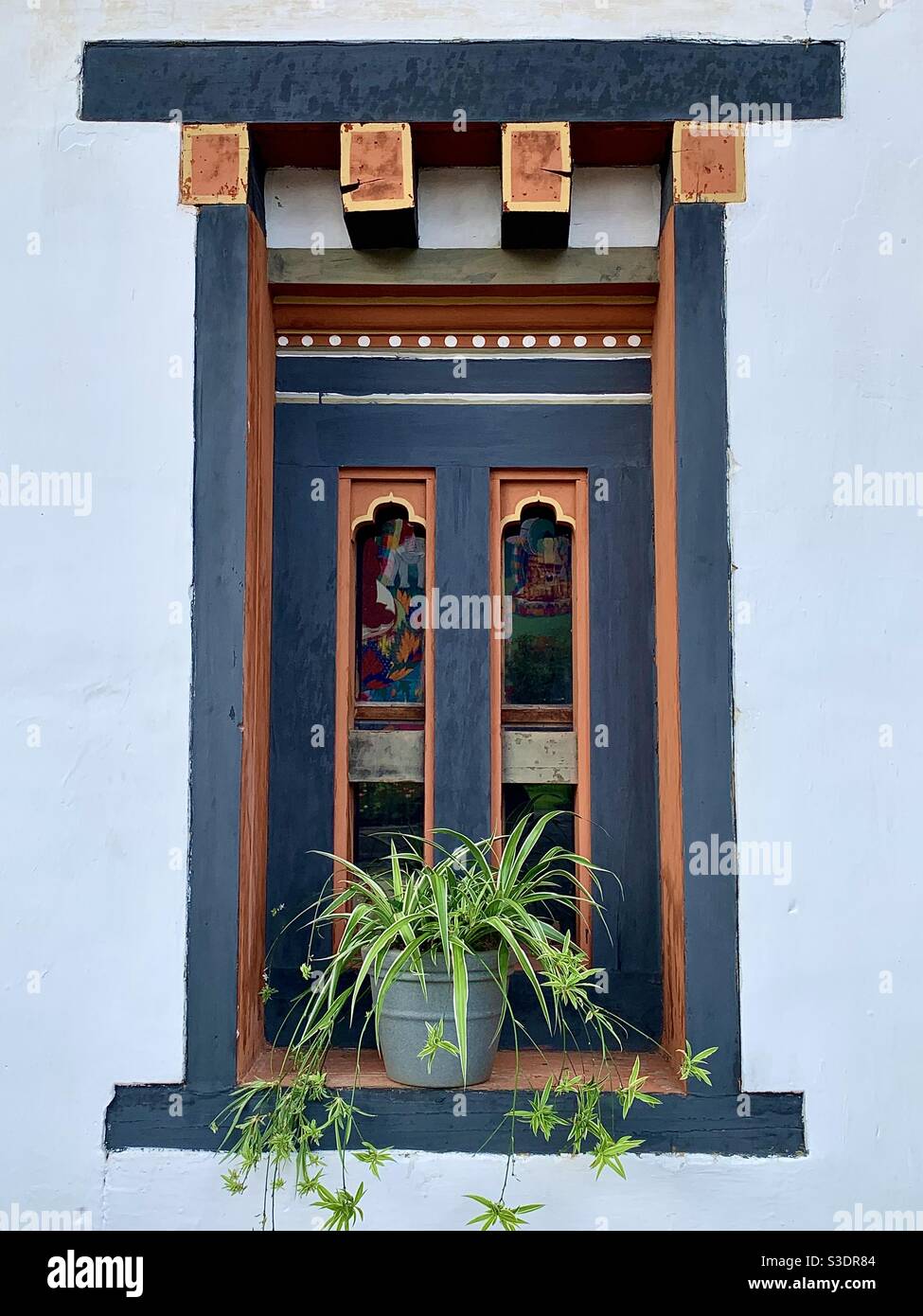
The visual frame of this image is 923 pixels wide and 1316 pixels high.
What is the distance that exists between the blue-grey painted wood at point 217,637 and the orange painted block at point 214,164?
0.12 ft

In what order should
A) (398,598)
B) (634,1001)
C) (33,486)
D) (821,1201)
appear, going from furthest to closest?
(398,598) < (634,1001) < (33,486) < (821,1201)

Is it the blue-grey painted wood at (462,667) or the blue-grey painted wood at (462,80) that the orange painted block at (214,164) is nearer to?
the blue-grey painted wood at (462,80)

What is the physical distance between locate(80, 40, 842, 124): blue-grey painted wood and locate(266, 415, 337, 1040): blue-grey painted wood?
76 centimetres

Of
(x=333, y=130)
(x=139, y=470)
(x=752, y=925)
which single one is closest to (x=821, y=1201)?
(x=752, y=925)

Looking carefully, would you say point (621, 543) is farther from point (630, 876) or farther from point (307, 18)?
point (307, 18)

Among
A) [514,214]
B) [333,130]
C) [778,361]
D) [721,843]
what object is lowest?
[721,843]

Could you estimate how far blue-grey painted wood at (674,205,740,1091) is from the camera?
2.70m

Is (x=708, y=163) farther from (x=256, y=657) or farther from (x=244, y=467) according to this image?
(x=256, y=657)

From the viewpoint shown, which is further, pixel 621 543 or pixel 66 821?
pixel 621 543

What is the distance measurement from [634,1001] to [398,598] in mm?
1157

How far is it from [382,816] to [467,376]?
3.74ft

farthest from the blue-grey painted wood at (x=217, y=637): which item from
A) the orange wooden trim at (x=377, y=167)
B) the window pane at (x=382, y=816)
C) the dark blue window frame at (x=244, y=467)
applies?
the window pane at (x=382, y=816)

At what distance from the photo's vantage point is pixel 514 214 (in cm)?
288

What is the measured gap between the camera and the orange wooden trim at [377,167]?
9.37 ft
